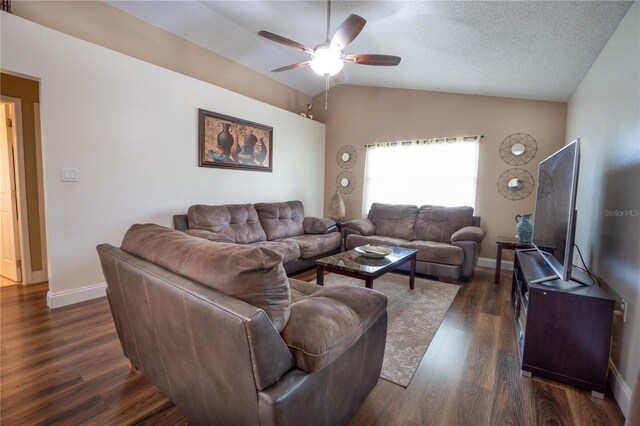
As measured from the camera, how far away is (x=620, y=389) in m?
1.62

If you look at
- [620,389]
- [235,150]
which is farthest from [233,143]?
[620,389]

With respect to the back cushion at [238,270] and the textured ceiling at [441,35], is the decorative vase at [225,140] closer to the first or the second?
the textured ceiling at [441,35]

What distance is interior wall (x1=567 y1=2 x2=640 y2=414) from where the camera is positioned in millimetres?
1621

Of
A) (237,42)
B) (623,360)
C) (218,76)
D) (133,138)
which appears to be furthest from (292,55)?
(623,360)

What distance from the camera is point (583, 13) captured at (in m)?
2.05

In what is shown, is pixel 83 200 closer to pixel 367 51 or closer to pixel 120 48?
pixel 120 48

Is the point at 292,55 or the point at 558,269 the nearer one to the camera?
the point at 558,269

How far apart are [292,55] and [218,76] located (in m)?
1.11

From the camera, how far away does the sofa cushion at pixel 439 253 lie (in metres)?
3.56

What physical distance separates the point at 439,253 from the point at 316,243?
153cm

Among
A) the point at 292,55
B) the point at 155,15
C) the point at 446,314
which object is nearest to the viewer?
the point at 446,314

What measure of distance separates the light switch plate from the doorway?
96 cm

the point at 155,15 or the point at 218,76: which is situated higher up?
the point at 155,15

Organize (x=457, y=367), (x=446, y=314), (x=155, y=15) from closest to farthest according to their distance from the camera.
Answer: (x=457, y=367), (x=446, y=314), (x=155, y=15)
